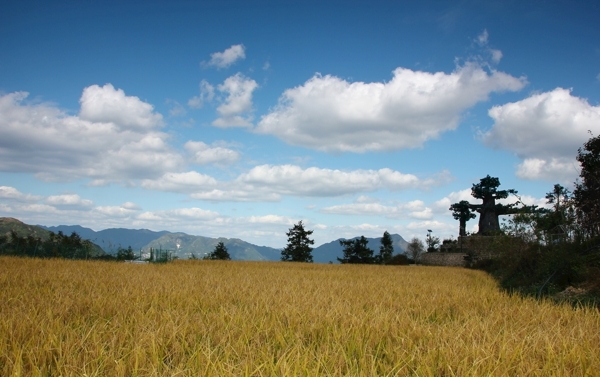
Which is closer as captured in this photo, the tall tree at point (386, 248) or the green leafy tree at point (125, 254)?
the green leafy tree at point (125, 254)

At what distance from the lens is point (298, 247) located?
1747 inches

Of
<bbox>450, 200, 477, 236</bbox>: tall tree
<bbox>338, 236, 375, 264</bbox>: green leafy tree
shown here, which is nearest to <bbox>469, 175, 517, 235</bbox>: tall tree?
<bbox>450, 200, 477, 236</bbox>: tall tree

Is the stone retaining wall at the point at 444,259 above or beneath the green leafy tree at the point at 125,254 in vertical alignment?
beneath

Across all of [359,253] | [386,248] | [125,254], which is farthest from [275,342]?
[386,248]

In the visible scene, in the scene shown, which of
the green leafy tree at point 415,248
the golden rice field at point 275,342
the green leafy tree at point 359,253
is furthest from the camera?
the green leafy tree at point 415,248

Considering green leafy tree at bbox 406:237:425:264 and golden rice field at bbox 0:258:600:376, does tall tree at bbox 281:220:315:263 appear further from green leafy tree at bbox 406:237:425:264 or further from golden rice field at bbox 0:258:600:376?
golden rice field at bbox 0:258:600:376

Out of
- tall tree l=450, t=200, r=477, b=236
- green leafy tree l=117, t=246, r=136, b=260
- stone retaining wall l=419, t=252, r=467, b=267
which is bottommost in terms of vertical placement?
stone retaining wall l=419, t=252, r=467, b=267

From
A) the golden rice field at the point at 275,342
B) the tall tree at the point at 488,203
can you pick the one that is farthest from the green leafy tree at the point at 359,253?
the golden rice field at the point at 275,342

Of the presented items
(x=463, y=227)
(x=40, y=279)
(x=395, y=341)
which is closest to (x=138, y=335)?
(x=395, y=341)

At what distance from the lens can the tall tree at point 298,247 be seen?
144 ft

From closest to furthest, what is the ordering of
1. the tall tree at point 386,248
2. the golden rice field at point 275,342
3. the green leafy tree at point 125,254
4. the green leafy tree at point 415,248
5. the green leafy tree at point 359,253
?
the golden rice field at point 275,342, the green leafy tree at point 125,254, the green leafy tree at point 359,253, the tall tree at point 386,248, the green leafy tree at point 415,248

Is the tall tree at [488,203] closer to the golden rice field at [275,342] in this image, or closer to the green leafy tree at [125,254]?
the green leafy tree at [125,254]

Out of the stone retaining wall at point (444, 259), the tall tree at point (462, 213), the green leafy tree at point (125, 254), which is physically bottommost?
the stone retaining wall at point (444, 259)

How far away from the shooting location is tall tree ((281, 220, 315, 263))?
44.0 m
